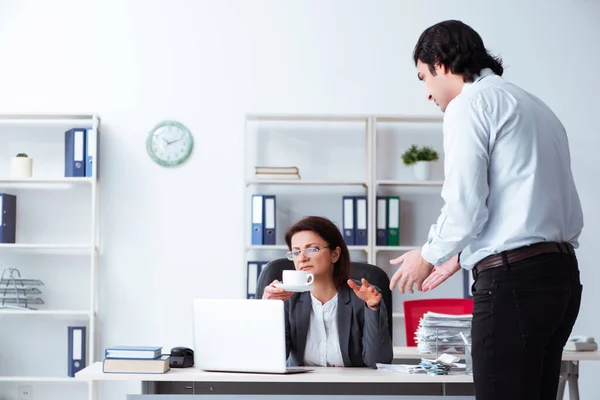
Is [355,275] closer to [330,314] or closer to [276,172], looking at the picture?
[330,314]

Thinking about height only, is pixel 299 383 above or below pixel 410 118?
below

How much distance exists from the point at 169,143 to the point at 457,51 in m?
3.21

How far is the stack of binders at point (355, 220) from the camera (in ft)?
15.7

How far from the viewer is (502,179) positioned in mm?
1944

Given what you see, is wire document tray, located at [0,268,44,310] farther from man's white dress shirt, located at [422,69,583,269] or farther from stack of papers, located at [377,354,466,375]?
man's white dress shirt, located at [422,69,583,269]

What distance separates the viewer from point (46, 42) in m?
5.12

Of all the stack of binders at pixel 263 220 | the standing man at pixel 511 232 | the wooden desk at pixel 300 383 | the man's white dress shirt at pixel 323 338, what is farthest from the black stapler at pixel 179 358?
the stack of binders at pixel 263 220

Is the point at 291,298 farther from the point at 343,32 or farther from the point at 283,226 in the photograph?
the point at 343,32

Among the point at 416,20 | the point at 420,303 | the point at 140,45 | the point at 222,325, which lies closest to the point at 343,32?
the point at 416,20

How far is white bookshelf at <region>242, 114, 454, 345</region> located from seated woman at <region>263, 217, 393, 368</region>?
188 cm

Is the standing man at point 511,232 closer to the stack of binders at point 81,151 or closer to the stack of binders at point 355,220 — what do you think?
the stack of binders at point 355,220

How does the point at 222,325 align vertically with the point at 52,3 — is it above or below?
below

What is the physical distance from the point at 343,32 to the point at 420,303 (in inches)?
76.1

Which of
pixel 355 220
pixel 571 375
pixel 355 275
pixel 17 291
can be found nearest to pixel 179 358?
pixel 355 275
